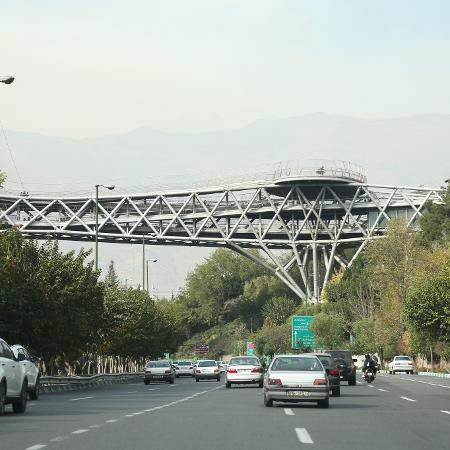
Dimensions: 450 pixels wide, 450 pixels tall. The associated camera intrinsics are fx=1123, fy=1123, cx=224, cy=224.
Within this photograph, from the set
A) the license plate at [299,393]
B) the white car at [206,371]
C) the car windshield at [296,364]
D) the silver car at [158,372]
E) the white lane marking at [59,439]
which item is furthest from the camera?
the white car at [206,371]

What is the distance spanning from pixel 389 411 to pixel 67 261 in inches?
1209

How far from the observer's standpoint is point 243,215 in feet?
401

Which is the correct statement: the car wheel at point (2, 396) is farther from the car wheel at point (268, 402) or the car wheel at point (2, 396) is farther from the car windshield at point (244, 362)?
the car windshield at point (244, 362)

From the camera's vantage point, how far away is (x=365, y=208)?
124m

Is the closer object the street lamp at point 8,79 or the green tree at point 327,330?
the street lamp at point 8,79

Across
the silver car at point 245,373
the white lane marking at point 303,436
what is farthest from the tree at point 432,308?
the white lane marking at point 303,436

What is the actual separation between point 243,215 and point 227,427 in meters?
102

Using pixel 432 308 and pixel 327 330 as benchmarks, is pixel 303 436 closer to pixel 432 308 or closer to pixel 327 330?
pixel 432 308

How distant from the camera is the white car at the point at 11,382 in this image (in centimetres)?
2500

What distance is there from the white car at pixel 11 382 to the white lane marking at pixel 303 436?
26.6 ft

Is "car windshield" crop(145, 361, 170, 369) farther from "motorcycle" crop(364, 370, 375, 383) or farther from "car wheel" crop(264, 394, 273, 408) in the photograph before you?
"car wheel" crop(264, 394, 273, 408)

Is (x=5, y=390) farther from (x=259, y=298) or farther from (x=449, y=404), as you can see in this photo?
(x=259, y=298)

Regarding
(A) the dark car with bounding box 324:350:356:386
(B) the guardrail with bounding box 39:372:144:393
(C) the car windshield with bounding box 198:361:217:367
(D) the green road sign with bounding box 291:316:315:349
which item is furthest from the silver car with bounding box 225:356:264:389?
(D) the green road sign with bounding box 291:316:315:349

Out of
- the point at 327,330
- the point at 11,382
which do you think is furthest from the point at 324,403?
the point at 327,330
